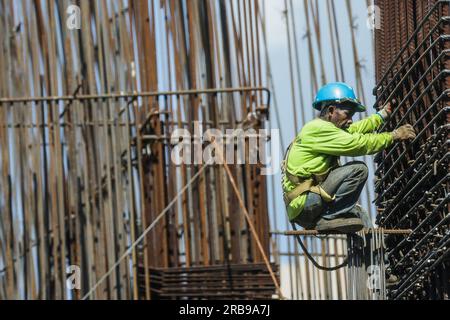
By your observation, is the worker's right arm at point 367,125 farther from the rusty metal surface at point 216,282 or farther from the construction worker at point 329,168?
the rusty metal surface at point 216,282

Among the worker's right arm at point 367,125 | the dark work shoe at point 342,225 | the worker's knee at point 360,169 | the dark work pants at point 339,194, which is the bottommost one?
the dark work shoe at point 342,225

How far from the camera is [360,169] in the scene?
14.7 meters

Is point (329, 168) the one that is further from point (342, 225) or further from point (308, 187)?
point (342, 225)

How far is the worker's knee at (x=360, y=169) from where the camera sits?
14.6 m

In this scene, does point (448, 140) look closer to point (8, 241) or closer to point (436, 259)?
point (436, 259)

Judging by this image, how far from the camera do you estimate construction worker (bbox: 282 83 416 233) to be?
571 inches

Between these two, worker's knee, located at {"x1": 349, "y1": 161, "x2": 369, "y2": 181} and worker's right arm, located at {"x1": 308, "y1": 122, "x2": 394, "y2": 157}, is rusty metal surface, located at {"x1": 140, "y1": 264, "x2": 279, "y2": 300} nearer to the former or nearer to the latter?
worker's knee, located at {"x1": 349, "y1": 161, "x2": 369, "y2": 181}

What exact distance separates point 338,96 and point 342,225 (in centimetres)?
116

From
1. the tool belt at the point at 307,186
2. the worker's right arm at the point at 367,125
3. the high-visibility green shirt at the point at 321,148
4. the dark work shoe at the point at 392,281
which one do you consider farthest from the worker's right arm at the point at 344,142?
the dark work shoe at the point at 392,281

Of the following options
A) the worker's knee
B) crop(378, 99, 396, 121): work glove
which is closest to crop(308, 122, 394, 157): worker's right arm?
the worker's knee

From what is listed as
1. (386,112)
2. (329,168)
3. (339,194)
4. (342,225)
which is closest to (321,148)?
(329,168)

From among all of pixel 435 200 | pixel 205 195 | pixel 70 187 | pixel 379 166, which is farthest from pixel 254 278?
pixel 435 200

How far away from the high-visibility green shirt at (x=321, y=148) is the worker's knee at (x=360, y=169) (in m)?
0.17

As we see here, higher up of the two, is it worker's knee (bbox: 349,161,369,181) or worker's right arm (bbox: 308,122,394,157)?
worker's right arm (bbox: 308,122,394,157)
